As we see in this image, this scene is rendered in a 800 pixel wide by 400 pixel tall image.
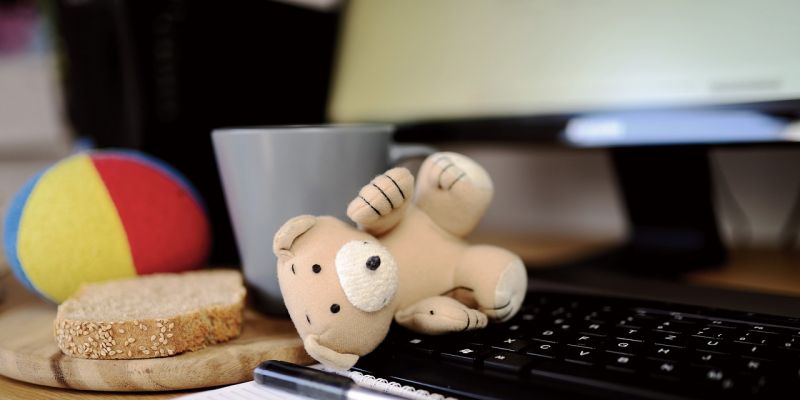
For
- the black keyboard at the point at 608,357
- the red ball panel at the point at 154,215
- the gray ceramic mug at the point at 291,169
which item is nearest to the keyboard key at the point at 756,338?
the black keyboard at the point at 608,357

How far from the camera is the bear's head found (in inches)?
11.7

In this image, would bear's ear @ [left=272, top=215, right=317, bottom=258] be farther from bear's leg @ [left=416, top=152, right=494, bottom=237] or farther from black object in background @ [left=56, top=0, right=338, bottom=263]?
black object in background @ [left=56, top=0, right=338, bottom=263]

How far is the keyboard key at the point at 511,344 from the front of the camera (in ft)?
1.01

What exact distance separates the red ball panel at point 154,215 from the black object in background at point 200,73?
0.10 metres

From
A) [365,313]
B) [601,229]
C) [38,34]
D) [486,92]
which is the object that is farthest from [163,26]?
[38,34]

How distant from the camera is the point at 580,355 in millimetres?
289

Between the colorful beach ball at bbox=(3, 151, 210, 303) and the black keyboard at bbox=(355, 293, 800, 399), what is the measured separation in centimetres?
20

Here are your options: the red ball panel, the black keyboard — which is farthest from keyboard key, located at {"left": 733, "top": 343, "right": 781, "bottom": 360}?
the red ball panel

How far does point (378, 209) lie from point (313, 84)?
16.1 inches

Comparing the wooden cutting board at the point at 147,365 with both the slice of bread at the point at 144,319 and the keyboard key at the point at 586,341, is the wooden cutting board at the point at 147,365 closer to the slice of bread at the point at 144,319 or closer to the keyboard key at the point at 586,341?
the slice of bread at the point at 144,319

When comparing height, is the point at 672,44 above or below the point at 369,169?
above

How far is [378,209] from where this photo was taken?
32cm

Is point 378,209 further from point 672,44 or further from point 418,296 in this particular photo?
point 672,44

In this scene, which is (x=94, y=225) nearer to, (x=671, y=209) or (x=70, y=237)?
(x=70, y=237)
